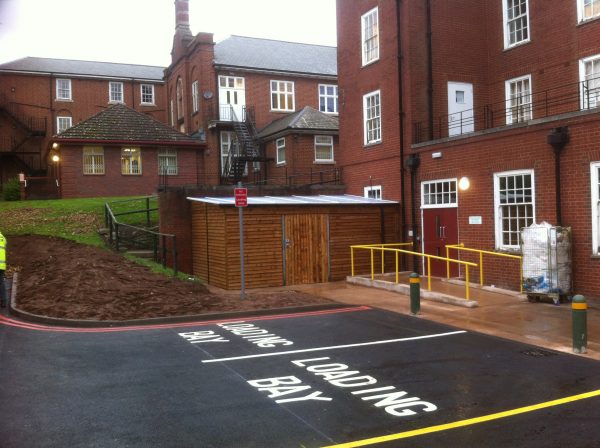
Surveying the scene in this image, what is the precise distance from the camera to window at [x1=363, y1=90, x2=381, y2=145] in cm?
2055

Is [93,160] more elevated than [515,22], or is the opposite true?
[515,22]

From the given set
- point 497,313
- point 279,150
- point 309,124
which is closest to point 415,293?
point 497,313

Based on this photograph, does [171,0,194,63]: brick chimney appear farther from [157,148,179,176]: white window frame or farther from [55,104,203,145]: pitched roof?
[157,148,179,176]: white window frame

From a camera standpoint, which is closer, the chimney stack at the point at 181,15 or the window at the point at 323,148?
the window at the point at 323,148

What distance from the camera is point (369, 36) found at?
2105 cm

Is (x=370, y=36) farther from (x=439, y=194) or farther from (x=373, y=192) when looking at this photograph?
(x=439, y=194)

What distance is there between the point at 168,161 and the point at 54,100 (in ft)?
55.3

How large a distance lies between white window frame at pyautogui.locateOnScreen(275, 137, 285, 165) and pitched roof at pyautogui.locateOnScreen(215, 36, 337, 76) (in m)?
7.92

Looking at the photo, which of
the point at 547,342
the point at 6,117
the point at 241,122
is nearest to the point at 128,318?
the point at 547,342

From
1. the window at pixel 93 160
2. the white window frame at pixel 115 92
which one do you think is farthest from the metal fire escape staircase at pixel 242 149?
the white window frame at pixel 115 92

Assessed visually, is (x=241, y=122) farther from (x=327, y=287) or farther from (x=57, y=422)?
(x=57, y=422)

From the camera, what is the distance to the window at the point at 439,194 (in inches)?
677

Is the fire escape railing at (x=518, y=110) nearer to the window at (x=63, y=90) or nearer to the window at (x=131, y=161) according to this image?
the window at (x=131, y=161)

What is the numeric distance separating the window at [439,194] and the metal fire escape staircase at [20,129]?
106 ft
